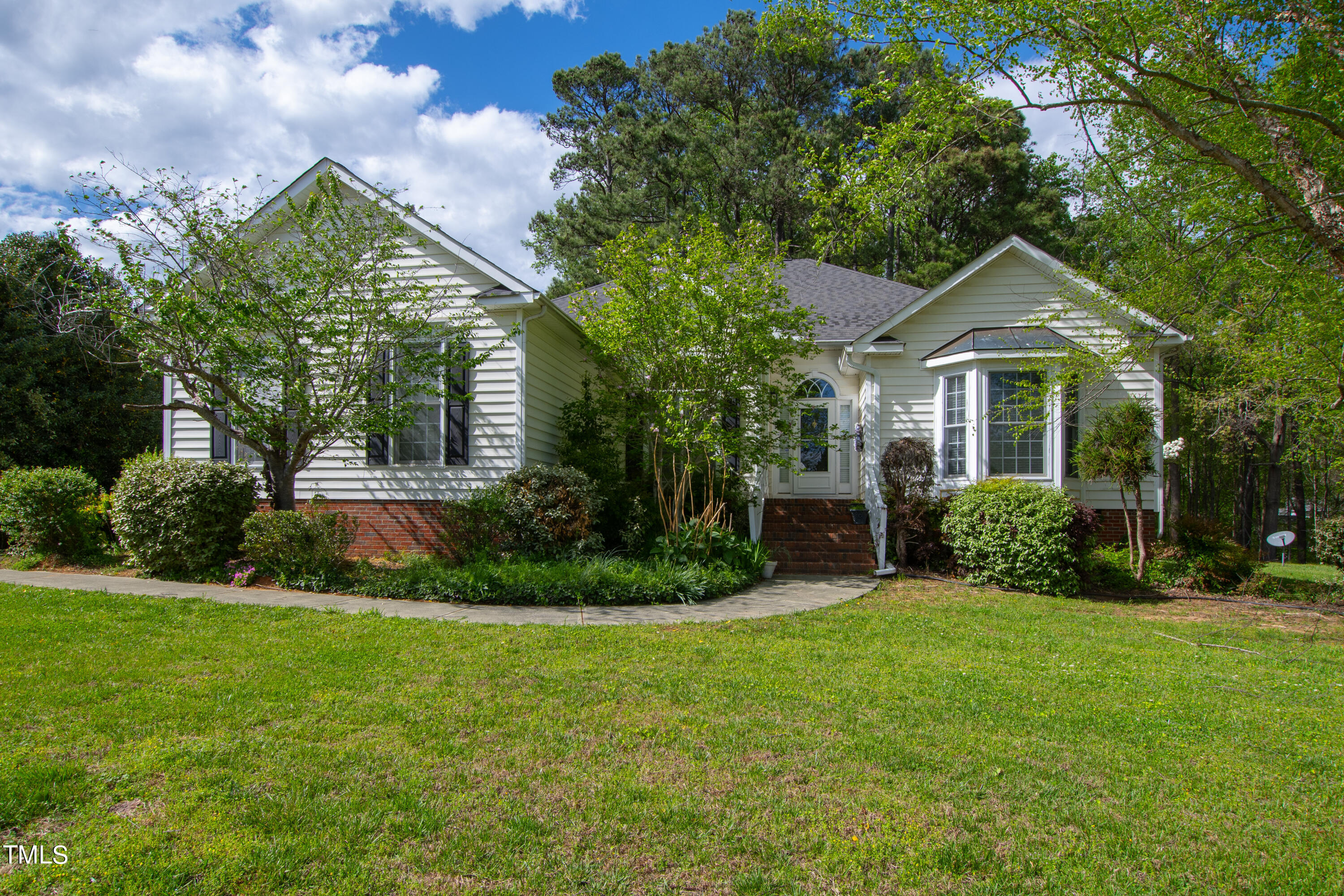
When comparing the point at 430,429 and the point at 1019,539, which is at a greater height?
the point at 430,429

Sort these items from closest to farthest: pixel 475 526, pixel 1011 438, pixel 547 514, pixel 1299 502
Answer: pixel 547 514, pixel 475 526, pixel 1011 438, pixel 1299 502

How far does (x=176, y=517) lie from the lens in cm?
880

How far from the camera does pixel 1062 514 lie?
9.98 metres

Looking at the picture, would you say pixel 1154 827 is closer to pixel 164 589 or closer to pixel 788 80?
pixel 164 589

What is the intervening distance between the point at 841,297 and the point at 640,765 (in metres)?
13.6

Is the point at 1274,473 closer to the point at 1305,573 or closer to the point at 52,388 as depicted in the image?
the point at 1305,573

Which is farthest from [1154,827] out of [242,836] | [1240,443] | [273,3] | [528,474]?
[1240,443]

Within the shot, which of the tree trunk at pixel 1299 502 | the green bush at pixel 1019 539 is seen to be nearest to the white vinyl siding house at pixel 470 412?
the green bush at pixel 1019 539

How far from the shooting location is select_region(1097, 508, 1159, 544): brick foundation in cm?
1177

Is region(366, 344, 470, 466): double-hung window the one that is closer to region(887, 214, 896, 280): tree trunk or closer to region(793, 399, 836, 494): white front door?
region(793, 399, 836, 494): white front door

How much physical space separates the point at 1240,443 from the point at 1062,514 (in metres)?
13.8

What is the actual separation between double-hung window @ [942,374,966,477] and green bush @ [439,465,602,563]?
6.41 meters

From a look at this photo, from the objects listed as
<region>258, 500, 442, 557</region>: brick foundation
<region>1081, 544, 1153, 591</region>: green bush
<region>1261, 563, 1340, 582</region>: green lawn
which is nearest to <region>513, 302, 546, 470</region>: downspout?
<region>258, 500, 442, 557</region>: brick foundation

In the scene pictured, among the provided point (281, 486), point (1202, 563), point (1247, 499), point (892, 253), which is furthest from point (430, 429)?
point (1247, 499)
